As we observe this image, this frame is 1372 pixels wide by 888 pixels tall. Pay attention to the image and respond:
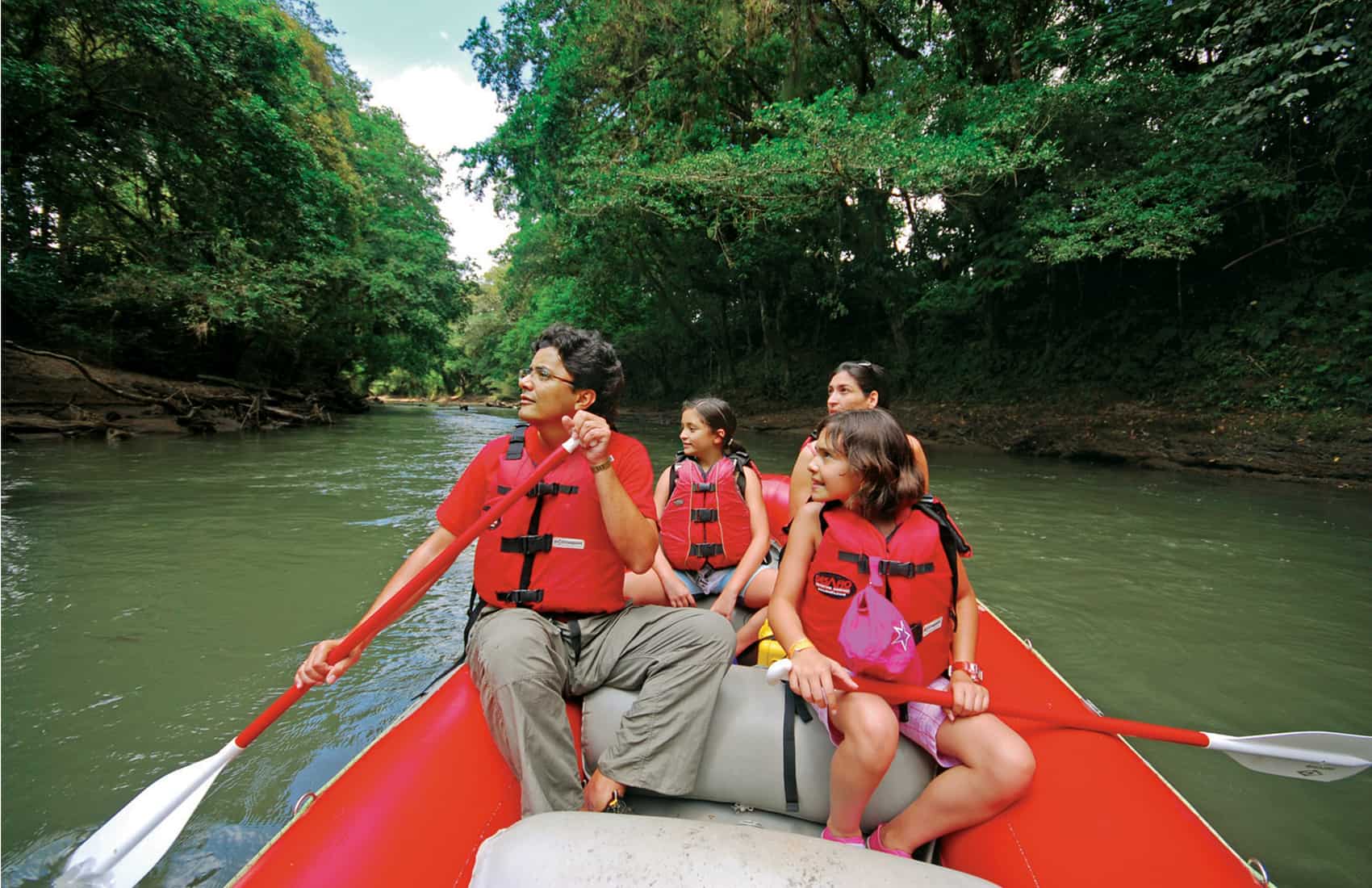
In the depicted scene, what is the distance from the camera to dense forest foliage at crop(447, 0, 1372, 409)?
8680mm

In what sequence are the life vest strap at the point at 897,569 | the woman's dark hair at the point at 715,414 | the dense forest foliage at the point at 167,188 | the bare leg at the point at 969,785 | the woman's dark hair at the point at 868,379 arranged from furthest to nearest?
the dense forest foliage at the point at 167,188
the woman's dark hair at the point at 715,414
the woman's dark hair at the point at 868,379
the life vest strap at the point at 897,569
the bare leg at the point at 969,785

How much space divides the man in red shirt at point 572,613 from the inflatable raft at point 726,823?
10cm

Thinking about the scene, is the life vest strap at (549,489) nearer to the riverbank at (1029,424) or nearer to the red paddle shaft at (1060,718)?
the red paddle shaft at (1060,718)

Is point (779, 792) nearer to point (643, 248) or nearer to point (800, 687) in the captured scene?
point (800, 687)

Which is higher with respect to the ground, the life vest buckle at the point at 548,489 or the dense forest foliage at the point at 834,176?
the dense forest foliage at the point at 834,176

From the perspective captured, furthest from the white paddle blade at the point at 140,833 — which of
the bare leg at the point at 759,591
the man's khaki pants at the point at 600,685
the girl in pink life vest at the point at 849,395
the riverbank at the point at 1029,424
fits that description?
the riverbank at the point at 1029,424

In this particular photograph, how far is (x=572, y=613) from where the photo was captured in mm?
1791

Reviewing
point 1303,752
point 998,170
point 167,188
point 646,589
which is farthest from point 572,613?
point 167,188

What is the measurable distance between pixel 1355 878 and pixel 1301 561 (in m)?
3.98

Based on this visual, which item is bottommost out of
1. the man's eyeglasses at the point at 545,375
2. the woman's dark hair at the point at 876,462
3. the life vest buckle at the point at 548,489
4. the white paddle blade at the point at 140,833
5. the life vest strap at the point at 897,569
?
the white paddle blade at the point at 140,833

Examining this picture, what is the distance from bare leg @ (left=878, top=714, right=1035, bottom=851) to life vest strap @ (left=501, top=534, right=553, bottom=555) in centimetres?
113

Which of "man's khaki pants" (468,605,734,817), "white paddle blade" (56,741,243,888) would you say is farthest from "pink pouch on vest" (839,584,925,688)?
"white paddle blade" (56,741,243,888)

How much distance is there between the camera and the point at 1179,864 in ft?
3.98

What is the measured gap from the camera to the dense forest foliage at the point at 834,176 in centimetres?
867
